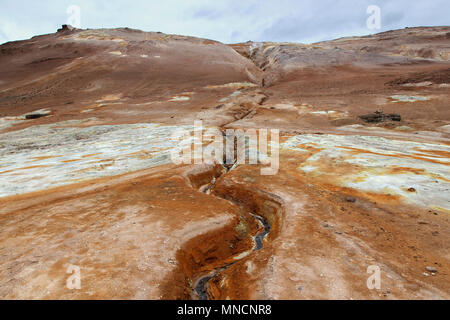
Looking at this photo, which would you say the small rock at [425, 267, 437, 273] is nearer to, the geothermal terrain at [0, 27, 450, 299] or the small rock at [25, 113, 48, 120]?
the geothermal terrain at [0, 27, 450, 299]

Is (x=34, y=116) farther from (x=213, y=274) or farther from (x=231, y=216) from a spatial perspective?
(x=213, y=274)

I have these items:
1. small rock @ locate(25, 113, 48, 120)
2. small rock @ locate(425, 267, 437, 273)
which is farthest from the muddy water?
small rock @ locate(25, 113, 48, 120)

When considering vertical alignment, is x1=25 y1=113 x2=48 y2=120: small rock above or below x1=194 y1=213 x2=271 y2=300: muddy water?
above

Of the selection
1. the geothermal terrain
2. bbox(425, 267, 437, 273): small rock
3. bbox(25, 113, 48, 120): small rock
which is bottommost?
bbox(425, 267, 437, 273): small rock

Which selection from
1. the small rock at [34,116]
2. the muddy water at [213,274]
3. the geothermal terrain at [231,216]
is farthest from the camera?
the small rock at [34,116]

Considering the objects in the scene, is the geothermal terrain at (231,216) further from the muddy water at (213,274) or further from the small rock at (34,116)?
the small rock at (34,116)

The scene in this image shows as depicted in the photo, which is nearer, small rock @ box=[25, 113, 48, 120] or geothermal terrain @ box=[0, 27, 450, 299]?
geothermal terrain @ box=[0, 27, 450, 299]

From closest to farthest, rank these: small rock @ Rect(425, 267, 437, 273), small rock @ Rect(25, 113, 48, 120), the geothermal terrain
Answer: the geothermal terrain → small rock @ Rect(425, 267, 437, 273) → small rock @ Rect(25, 113, 48, 120)

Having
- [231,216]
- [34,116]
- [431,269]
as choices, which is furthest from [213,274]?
[34,116]

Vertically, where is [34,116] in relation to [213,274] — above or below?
above

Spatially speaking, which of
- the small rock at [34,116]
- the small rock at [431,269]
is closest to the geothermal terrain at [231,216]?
the small rock at [431,269]

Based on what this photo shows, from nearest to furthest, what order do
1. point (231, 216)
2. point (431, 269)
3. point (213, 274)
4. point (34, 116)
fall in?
1. point (431, 269)
2. point (213, 274)
3. point (231, 216)
4. point (34, 116)

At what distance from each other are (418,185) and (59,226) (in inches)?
314
